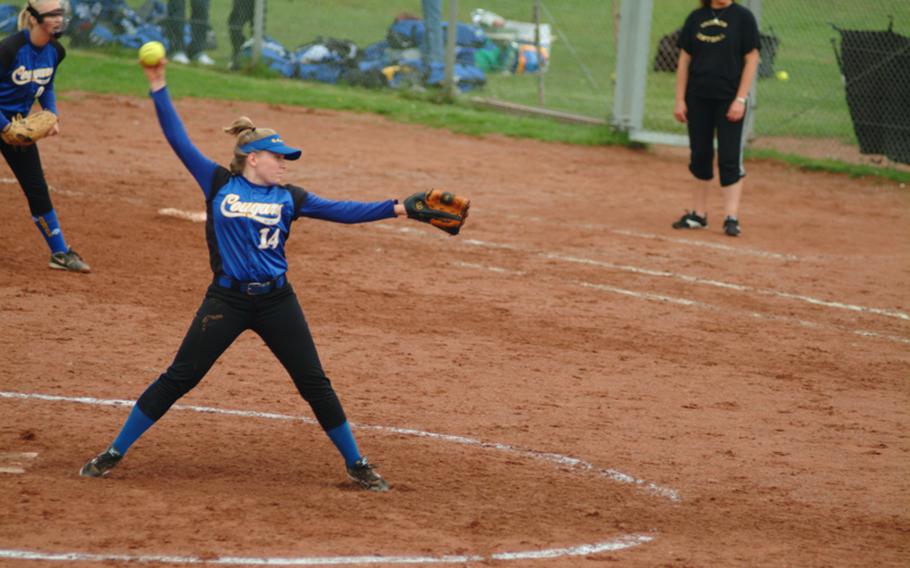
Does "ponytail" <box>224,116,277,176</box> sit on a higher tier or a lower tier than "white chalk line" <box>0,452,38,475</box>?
higher

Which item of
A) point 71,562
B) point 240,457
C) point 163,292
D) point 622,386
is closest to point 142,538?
point 71,562

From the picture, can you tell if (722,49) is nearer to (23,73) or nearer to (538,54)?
(23,73)

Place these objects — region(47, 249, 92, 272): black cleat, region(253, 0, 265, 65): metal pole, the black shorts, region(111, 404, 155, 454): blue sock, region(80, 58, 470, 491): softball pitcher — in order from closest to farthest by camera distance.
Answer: region(80, 58, 470, 491): softball pitcher
region(111, 404, 155, 454): blue sock
region(47, 249, 92, 272): black cleat
the black shorts
region(253, 0, 265, 65): metal pole

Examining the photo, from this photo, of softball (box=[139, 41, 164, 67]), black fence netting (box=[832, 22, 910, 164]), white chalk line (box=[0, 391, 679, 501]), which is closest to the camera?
softball (box=[139, 41, 164, 67])

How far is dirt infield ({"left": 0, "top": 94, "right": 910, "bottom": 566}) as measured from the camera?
6.11 meters

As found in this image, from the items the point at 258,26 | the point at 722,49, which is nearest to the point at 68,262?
the point at 722,49

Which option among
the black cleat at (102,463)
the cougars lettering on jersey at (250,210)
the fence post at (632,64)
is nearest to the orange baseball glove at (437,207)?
the cougars lettering on jersey at (250,210)

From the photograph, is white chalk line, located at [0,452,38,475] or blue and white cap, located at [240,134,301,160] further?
white chalk line, located at [0,452,38,475]

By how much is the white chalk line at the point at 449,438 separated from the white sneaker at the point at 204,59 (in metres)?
15.7

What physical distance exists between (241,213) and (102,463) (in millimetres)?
1504

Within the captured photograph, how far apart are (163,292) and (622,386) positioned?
13.2 feet

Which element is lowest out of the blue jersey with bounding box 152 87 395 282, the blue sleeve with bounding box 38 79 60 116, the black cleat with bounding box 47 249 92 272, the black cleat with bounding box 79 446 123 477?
the black cleat with bounding box 47 249 92 272

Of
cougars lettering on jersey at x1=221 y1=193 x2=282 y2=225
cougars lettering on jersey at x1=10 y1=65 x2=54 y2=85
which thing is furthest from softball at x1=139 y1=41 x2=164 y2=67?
cougars lettering on jersey at x1=10 y1=65 x2=54 y2=85

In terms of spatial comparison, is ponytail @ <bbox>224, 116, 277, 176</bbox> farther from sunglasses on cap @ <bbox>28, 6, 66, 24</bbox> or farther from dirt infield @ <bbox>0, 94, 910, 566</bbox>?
sunglasses on cap @ <bbox>28, 6, 66, 24</bbox>
